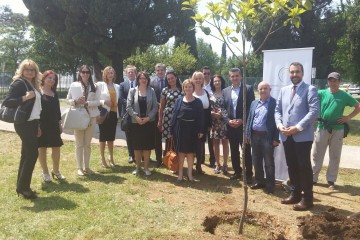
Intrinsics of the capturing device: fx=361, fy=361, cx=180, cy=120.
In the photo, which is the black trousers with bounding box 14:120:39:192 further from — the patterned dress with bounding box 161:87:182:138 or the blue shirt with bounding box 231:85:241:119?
the blue shirt with bounding box 231:85:241:119

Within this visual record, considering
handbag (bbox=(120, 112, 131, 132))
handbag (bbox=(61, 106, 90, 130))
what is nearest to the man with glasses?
handbag (bbox=(120, 112, 131, 132))

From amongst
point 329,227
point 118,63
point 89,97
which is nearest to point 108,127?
point 89,97

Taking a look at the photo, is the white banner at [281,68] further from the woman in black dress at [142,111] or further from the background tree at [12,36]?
the background tree at [12,36]

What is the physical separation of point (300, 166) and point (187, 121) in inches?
76.2

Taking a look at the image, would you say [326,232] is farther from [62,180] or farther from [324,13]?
[324,13]

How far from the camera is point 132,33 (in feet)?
53.3

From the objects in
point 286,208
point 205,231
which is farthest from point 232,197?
point 205,231

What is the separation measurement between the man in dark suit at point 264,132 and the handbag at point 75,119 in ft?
8.97

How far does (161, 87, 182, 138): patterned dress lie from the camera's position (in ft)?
20.9

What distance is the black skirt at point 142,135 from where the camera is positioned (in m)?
6.25

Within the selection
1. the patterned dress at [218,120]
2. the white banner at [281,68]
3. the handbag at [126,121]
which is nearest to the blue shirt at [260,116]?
the white banner at [281,68]

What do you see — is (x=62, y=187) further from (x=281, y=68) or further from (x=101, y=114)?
(x=281, y=68)

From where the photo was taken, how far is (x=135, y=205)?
4.92 m

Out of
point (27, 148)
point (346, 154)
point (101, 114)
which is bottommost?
point (346, 154)
